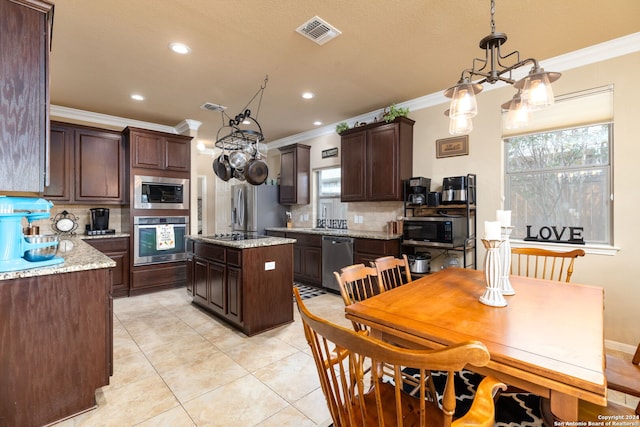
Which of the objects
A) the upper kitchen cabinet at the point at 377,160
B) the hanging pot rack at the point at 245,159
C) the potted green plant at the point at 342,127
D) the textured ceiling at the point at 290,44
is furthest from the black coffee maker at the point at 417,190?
the hanging pot rack at the point at 245,159

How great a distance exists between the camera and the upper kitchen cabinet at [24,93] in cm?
154

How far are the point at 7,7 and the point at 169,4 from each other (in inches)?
37.0

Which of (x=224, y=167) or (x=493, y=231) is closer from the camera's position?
(x=493, y=231)

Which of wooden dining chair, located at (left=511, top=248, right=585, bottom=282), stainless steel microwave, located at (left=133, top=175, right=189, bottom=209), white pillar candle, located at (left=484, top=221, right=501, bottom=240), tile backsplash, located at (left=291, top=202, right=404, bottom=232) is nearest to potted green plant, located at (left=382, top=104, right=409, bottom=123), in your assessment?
tile backsplash, located at (left=291, top=202, right=404, bottom=232)

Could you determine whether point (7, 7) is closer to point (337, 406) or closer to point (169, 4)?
point (169, 4)

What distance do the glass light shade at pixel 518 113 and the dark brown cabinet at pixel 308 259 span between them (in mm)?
3200

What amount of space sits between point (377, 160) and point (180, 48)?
105 inches

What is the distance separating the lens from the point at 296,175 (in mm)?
5602

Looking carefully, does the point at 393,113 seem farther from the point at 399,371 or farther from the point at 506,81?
the point at 399,371

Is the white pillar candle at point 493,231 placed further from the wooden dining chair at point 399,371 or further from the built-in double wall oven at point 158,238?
the built-in double wall oven at point 158,238

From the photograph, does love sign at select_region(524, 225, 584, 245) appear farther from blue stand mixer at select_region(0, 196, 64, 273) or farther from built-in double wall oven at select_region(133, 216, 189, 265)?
built-in double wall oven at select_region(133, 216, 189, 265)

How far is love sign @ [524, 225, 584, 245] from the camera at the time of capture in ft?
9.59

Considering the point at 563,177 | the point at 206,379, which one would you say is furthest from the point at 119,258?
the point at 563,177

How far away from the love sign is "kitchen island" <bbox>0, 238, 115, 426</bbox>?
12.8 ft
